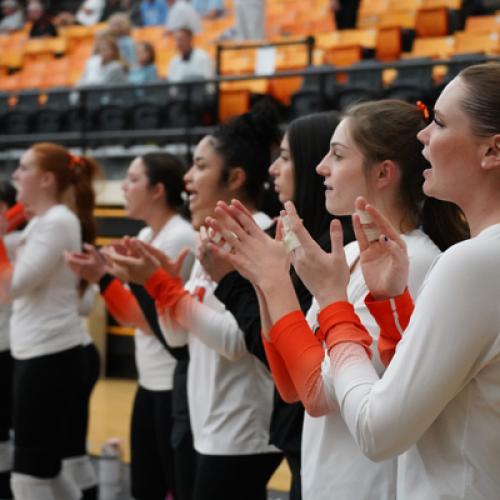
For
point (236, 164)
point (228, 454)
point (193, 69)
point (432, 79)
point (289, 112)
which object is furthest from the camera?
point (193, 69)

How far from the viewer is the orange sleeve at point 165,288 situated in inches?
99.3

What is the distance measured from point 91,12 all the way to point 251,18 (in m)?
4.00

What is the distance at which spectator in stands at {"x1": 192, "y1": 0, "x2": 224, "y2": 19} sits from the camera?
421 inches

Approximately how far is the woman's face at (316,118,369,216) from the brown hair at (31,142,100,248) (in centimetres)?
203

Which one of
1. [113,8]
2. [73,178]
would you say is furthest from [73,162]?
[113,8]

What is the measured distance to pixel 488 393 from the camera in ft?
4.06

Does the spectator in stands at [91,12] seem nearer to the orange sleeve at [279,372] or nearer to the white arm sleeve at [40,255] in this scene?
the white arm sleeve at [40,255]

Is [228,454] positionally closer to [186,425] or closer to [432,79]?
[186,425]

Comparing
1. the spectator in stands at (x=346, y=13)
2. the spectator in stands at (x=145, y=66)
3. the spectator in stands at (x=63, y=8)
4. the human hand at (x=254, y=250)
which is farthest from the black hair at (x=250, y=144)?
the spectator in stands at (x=63, y=8)

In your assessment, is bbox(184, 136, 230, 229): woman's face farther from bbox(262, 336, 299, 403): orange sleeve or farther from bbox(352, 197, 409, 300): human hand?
bbox(352, 197, 409, 300): human hand

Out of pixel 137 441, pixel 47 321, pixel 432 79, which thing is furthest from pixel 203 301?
pixel 432 79

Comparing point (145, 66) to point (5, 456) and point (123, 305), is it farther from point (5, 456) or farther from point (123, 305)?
point (123, 305)

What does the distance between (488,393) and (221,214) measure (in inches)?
20.5

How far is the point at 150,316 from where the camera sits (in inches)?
115
